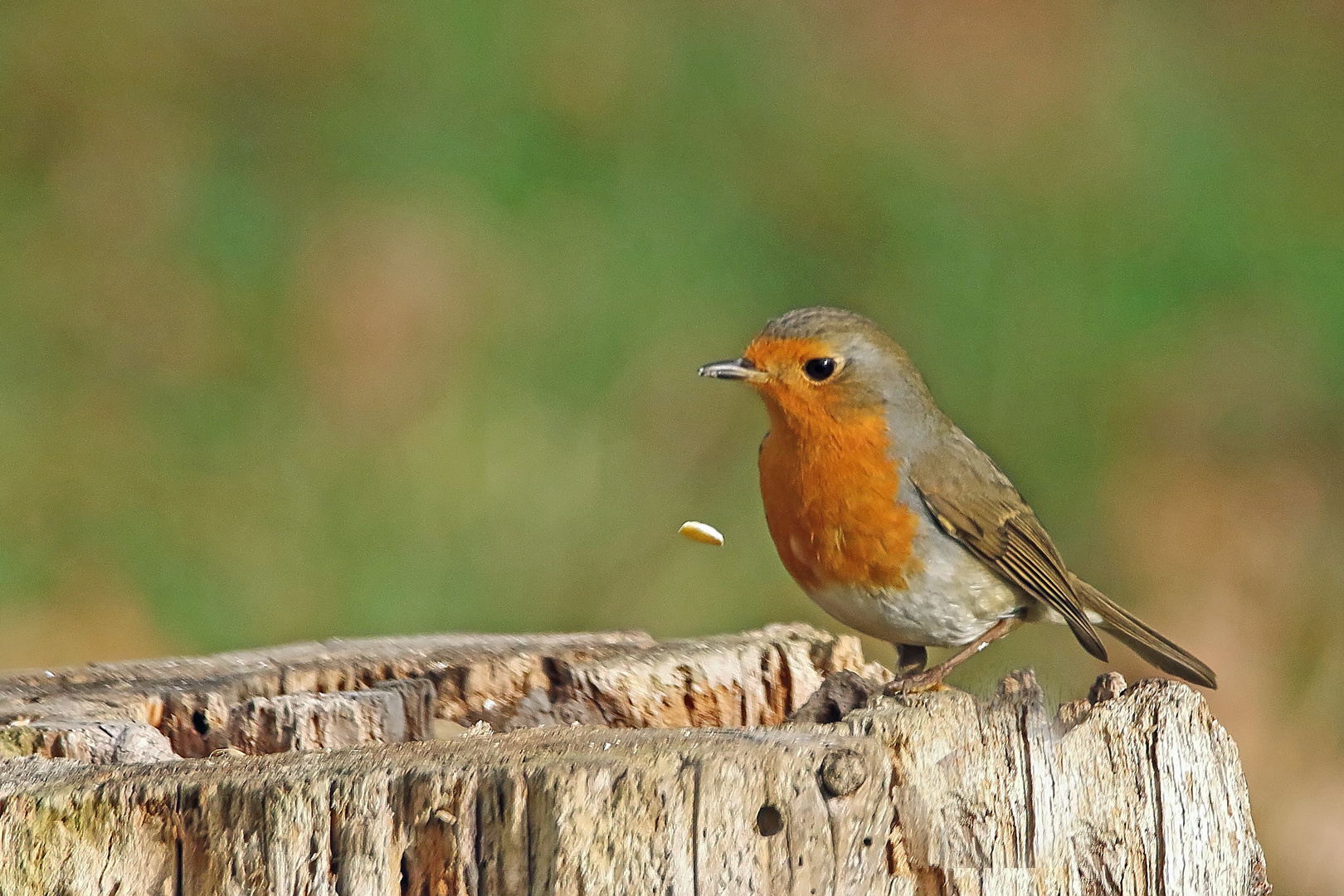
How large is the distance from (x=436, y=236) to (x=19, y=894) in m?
4.57

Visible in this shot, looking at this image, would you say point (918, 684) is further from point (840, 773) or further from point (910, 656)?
point (910, 656)

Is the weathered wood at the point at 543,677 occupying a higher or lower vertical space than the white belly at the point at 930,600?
lower

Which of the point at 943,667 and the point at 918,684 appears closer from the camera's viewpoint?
the point at 918,684

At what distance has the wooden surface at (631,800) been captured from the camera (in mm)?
2262

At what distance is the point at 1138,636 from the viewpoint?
12.9ft

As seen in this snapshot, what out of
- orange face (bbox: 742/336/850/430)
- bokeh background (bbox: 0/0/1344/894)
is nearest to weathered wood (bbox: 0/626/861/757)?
orange face (bbox: 742/336/850/430)

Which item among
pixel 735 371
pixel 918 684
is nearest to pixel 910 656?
pixel 735 371

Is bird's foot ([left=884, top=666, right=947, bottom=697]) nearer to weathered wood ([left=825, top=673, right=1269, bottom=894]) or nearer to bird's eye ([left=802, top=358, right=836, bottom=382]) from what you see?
weathered wood ([left=825, top=673, right=1269, bottom=894])

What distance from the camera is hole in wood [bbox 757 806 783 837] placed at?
7.60 ft

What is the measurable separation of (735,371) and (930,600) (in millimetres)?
653

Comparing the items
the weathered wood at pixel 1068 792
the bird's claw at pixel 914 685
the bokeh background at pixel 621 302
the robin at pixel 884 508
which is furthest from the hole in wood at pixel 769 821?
the bokeh background at pixel 621 302

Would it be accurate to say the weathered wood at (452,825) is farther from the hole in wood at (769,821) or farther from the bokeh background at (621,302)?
the bokeh background at (621,302)

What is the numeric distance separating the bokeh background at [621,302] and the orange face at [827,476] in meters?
1.39

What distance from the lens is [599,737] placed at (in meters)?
2.46
